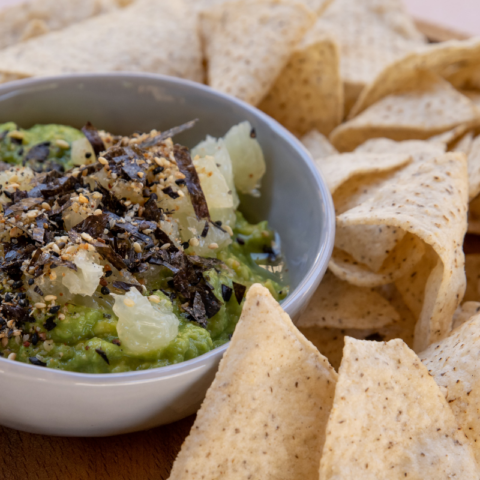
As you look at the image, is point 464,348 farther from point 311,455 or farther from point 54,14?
point 54,14

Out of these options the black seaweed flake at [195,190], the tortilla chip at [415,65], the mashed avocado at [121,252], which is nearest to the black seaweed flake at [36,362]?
the mashed avocado at [121,252]

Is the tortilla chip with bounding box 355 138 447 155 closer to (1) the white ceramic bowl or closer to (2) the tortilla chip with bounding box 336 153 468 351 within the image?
(2) the tortilla chip with bounding box 336 153 468 351

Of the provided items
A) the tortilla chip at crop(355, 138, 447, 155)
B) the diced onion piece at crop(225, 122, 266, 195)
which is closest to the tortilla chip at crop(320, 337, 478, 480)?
the diced onion piece at crop(225, 122, 266, 195)

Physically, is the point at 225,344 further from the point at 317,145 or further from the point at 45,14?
the point at 45,14

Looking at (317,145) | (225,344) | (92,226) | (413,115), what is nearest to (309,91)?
(317,145)

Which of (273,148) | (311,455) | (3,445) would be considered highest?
(273,148)

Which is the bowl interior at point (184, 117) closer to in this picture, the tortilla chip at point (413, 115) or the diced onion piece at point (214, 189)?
the diced onion piece at point (214, 189)

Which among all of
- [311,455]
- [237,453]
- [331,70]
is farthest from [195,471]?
[331,70]
